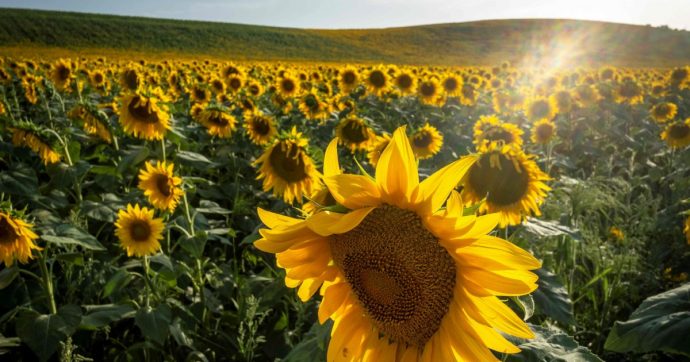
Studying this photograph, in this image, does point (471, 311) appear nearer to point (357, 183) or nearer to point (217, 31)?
point (357, 183)

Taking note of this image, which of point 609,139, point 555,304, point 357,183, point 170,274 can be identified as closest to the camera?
point 357,183

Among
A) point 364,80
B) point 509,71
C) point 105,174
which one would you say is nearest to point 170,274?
point 105,174

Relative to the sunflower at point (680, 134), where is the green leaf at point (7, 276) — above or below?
below

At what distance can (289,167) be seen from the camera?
11.3ft

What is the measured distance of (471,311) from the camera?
117cm

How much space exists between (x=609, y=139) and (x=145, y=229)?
28.1 ft

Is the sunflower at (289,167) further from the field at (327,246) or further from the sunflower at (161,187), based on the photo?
the sunflower at (161,187)

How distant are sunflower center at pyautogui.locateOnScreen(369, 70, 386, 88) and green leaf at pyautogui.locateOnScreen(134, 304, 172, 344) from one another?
6856 mm

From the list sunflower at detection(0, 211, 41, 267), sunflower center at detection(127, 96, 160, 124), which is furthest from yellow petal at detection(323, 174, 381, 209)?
sunflower center at detection(127, 96, 160, 124)

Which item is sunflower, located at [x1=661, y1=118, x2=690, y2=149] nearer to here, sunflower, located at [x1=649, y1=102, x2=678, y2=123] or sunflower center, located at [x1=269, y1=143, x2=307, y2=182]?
sunflower, located at [x1=649, y1=102, x2=678, y2=123]

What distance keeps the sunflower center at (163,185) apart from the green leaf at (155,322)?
3.60ft

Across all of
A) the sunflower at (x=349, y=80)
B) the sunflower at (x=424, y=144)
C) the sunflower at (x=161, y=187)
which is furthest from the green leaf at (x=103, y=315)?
the sunflower at (x=349, y=80)

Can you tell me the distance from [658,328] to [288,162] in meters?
2.39

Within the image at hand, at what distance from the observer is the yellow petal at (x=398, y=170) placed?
3.69ft
